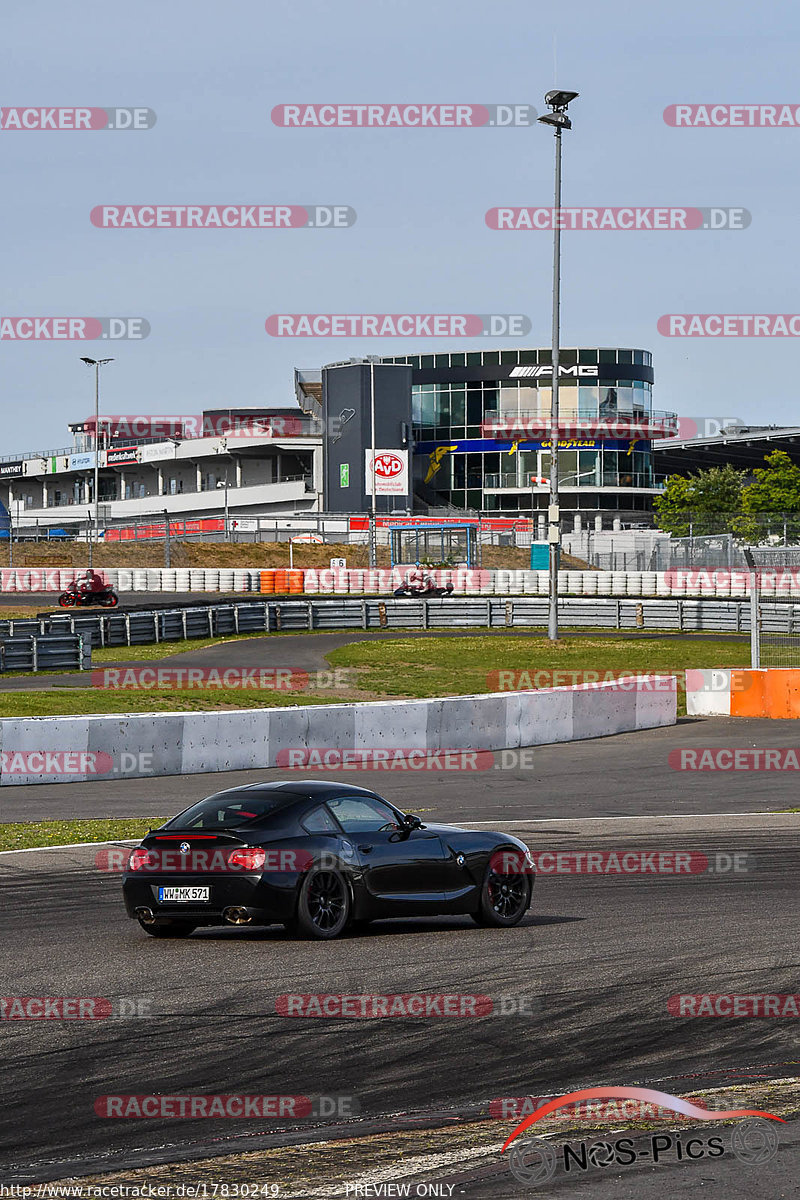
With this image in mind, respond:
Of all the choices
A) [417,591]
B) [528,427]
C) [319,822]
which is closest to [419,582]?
[417,591]

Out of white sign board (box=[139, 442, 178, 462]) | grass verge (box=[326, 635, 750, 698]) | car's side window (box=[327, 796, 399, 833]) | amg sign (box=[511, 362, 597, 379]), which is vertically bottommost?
grass verge (box=[326, 635, 750, 698])

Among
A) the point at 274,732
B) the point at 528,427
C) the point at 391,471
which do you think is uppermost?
the point at 528,427

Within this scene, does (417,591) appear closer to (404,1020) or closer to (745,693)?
(745,693)

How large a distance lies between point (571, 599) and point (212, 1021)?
44.5 m

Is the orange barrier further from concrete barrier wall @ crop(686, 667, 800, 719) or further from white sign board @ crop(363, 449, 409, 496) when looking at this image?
white sign board @ crop(363, 449, 409, 496)

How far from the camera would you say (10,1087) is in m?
6.73

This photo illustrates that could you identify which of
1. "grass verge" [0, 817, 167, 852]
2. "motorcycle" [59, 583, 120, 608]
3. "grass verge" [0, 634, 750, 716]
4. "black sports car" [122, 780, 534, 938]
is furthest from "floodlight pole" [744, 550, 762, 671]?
"motorcycle" [59, 583, 120, 608]

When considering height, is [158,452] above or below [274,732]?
above

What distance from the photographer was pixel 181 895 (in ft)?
34.1

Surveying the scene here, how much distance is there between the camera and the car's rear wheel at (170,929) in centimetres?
1070

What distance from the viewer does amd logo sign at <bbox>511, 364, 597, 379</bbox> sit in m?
100

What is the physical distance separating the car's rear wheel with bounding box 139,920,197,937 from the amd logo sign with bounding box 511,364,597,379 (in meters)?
91.9

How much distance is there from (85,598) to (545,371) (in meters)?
55.6

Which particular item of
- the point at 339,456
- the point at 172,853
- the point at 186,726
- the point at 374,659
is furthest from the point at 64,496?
the point at 172,853
